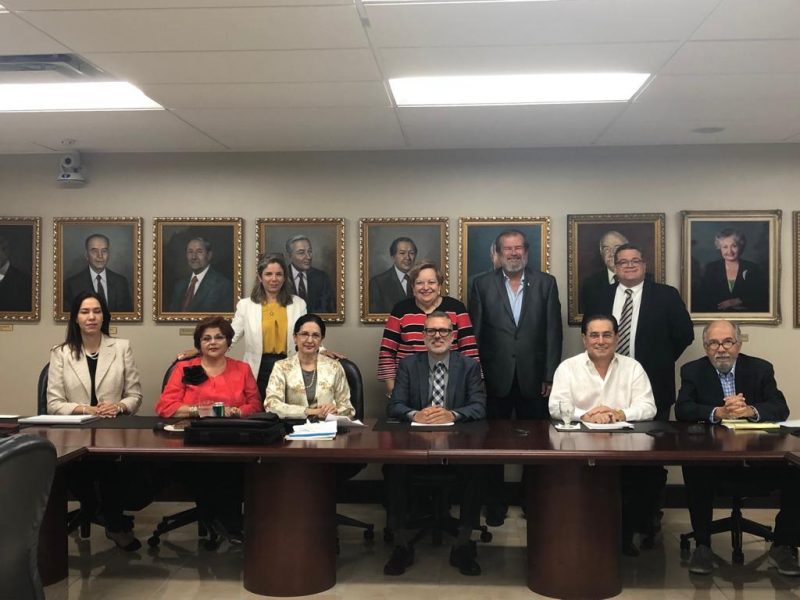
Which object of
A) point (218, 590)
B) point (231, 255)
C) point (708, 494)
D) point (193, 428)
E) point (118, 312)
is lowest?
point (218, 590)

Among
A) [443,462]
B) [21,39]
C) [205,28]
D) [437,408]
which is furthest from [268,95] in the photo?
[443,462]

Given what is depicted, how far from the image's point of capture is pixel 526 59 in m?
3.32

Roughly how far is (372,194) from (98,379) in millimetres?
2223

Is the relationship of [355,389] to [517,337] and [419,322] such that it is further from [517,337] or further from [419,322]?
[517,337]

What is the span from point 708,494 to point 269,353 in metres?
2.69

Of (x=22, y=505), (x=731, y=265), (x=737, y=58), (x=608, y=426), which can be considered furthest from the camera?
(x=731, y=265)

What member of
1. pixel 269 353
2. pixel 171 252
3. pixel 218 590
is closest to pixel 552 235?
pixel 269 353

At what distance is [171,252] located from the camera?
5.44 m

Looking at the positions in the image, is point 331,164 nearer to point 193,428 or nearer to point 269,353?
point 269,353

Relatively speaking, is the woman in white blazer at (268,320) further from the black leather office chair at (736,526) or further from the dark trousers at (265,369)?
the black leather office chair at (736,526)

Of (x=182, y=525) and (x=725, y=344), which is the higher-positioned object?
(x=725, y=344)

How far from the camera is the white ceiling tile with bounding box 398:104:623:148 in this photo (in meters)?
4.18

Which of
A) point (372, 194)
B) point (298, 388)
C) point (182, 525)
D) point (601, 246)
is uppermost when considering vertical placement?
point (372, 194)

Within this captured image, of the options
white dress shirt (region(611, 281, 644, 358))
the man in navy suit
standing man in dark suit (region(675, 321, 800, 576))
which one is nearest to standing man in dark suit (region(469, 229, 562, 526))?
white dress shirt (region(611, 281, 644, 358))
